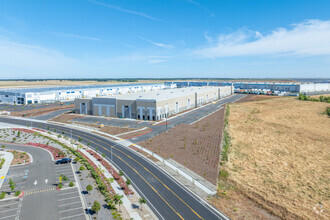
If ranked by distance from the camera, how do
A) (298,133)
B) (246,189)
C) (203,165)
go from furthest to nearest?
(298,133)
(203,165)
(246,189)

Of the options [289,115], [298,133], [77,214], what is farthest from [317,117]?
[77,214]

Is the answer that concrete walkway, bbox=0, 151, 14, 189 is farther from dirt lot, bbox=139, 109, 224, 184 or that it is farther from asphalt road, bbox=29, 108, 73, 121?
asphalt road, bbox=29, 108, 73, 121

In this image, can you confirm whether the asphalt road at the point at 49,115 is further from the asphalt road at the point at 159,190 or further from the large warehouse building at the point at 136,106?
the asphalt road at the point at 159,190

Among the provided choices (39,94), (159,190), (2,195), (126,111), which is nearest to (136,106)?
(126,111)

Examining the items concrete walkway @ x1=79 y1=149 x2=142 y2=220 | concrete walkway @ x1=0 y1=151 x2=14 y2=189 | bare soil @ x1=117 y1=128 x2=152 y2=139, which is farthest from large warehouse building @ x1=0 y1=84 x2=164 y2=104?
concrete walkway @ x1=79 y1=149 x2=142 y2=220

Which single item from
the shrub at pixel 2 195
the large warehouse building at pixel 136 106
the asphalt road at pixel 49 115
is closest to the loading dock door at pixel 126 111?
the large warehouse building at pixel 136 106

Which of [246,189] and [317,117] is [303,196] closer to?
A: [246,189]
